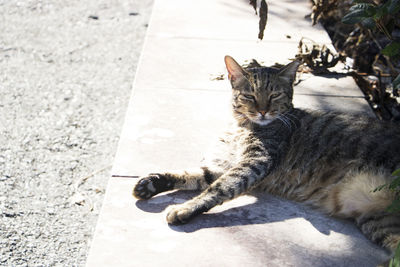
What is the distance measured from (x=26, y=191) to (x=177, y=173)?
54.9 inches

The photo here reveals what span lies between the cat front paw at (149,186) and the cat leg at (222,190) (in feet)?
0.59

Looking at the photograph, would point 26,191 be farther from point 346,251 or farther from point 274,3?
point 274,3

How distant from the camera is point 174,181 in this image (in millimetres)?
3389

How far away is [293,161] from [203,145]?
2.27 ft

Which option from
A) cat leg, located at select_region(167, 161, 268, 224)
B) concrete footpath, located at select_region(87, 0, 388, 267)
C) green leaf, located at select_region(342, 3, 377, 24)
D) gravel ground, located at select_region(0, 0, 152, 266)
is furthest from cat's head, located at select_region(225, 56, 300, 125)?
gravel ground, located at select_region(0, 0, 152, 266)

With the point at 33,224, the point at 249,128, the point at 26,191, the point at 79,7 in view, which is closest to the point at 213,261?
the point at 249,128

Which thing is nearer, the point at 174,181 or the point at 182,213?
the point at 182,213

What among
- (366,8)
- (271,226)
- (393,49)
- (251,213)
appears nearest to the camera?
(393,49)

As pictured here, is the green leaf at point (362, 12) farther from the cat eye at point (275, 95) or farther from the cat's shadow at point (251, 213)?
the cat's shadow at point (251, 213)

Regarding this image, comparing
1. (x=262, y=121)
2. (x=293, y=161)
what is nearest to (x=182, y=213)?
(x=293, y=161)

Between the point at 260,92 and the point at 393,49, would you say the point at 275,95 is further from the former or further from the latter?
the point at 393,49

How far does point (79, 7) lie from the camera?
299 inches

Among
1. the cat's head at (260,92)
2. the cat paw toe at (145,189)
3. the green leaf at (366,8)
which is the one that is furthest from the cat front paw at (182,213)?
the green leaf at (366,8)

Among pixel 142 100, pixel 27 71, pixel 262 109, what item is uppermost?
pixel 262 109
